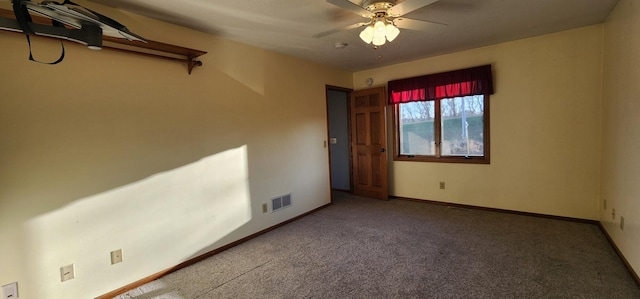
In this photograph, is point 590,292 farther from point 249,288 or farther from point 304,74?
point 304,74

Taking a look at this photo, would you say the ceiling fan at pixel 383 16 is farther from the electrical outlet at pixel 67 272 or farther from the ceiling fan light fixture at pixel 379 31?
the electrical outlet at pixel 67 272

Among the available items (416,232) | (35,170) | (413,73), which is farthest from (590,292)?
(35,170)

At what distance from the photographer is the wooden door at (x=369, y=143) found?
15.9 ft

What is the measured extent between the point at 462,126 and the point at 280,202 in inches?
114

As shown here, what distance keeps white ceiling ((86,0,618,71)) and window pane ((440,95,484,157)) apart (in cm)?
83

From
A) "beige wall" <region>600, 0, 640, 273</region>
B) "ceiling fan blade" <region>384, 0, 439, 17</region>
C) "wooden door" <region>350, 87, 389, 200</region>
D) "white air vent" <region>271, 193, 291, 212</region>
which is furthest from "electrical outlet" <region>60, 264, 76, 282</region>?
"beige wall" <region>600, 0, 640, 273</region>

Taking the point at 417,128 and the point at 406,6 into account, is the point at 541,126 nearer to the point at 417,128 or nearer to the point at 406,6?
the point at 417,128

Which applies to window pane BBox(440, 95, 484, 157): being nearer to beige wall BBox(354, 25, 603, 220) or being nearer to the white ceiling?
beige wall BBox(354, 25, 603, 220)

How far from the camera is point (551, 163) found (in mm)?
3582

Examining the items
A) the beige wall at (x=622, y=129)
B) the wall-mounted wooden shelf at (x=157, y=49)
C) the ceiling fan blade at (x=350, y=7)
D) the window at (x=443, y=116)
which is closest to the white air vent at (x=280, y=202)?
the wall-mounted wooden shelf at (x=157, y=49)

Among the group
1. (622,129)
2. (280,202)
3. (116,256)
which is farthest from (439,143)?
(116,256)

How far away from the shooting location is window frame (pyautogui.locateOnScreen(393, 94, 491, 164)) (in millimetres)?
4000

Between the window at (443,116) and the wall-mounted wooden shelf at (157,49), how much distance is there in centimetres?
312

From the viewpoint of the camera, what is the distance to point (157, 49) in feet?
8.39
